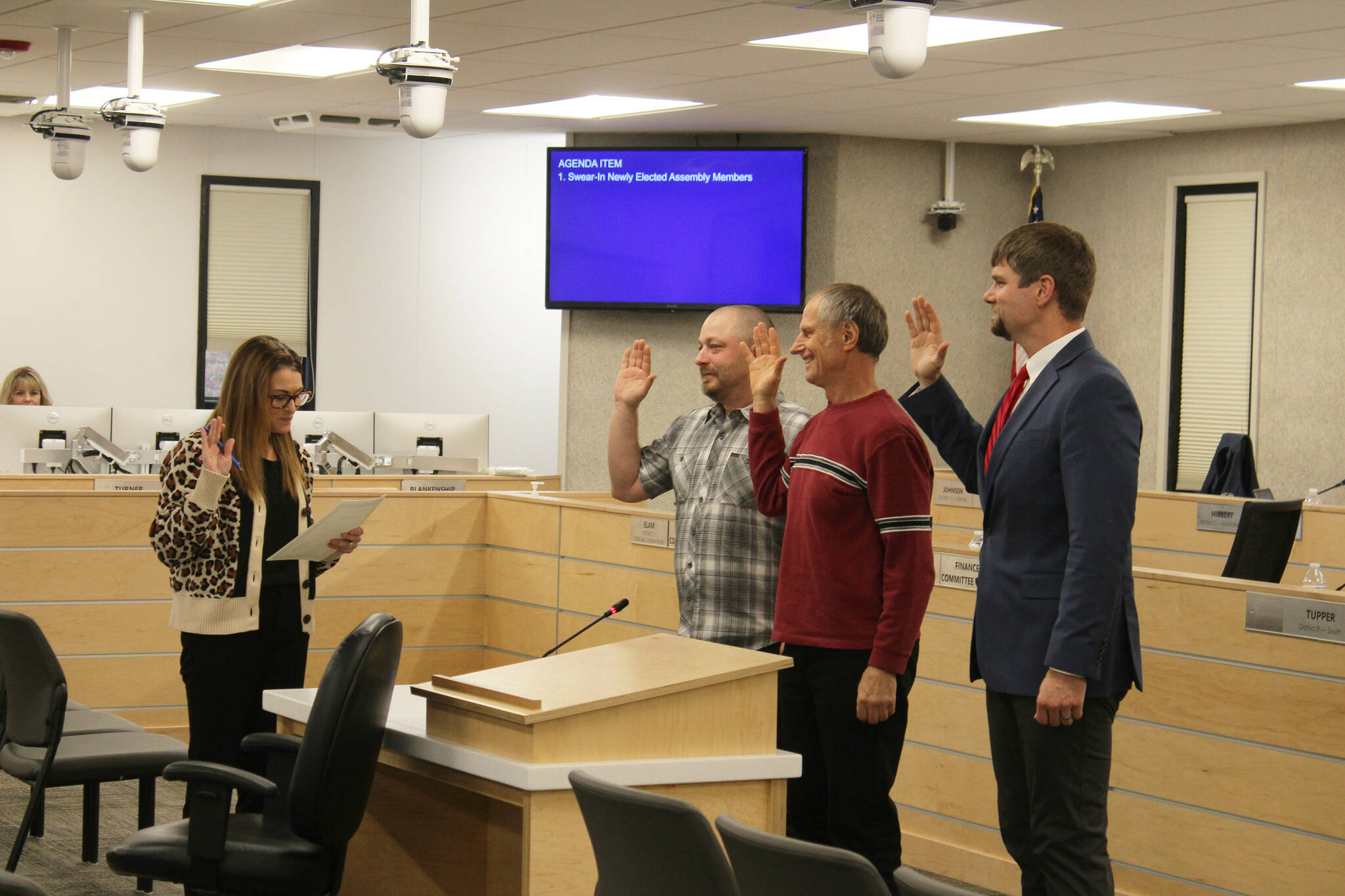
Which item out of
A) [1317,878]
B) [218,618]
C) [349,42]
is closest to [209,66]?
[349,42]

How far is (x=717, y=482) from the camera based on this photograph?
3207mm

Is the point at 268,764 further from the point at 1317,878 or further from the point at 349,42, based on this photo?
the point at 349,42

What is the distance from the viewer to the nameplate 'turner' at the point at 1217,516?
562 centimetres

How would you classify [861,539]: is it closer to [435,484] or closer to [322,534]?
[322,534]

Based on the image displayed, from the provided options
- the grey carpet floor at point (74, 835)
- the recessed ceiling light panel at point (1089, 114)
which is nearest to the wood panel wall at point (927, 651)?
the grey carpet floor at point (74, 835)

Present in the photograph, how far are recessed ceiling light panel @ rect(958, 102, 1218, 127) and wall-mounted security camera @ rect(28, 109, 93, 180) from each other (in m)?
4.58

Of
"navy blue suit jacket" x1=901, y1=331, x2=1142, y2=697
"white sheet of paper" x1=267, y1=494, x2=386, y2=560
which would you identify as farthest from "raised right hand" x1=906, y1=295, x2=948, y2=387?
"white sheet of paper" x1=267, y1=494, x2=386, y2=560

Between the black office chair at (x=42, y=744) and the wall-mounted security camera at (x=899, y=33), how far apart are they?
2.61m

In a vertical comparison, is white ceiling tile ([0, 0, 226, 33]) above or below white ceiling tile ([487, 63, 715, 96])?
below

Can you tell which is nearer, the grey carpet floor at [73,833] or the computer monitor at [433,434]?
the grey carpet floor at [73,833]

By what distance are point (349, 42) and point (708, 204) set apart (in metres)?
2.66

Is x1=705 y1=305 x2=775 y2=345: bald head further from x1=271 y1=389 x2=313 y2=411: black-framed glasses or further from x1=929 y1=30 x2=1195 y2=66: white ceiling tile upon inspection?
x1=929 y1=30 x2=1195 y2=66: white ceiling tile

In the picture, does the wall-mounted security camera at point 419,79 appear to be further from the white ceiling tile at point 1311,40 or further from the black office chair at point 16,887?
the white ceiling tile at point 1311,40

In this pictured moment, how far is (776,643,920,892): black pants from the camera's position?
2805mm
